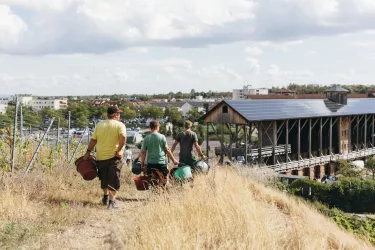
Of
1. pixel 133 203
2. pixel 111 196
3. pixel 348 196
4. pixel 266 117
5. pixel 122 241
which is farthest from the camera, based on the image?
pixel 266 117

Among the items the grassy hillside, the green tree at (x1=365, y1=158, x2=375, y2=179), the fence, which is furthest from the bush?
the grassy hillside

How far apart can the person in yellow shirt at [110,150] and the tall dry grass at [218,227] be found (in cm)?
110

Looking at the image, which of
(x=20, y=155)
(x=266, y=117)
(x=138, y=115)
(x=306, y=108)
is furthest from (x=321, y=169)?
(x=138, y=115)

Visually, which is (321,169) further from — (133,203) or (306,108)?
(133,203)

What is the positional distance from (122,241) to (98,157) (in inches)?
104

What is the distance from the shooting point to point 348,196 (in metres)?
21.4

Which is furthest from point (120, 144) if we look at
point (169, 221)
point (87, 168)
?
point (169, 221)

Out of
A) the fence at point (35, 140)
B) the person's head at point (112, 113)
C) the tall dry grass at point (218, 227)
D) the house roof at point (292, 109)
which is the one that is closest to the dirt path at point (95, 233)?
the tall dry grass at point (218, 227)

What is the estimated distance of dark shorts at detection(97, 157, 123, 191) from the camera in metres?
6.62

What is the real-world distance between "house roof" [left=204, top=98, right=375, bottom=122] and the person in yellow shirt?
17.9 meters

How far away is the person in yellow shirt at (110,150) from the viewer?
6.59m

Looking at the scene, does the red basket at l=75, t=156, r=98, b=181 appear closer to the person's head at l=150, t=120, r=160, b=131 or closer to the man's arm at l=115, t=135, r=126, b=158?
the man's arm at l=115, t=135, r=126, b=158

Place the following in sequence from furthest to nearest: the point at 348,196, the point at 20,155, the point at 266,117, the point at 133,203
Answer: the point at 266,117 → the point at 348,196 → the point at 20,155 → the point at 133,203

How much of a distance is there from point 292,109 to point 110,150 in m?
23.3
